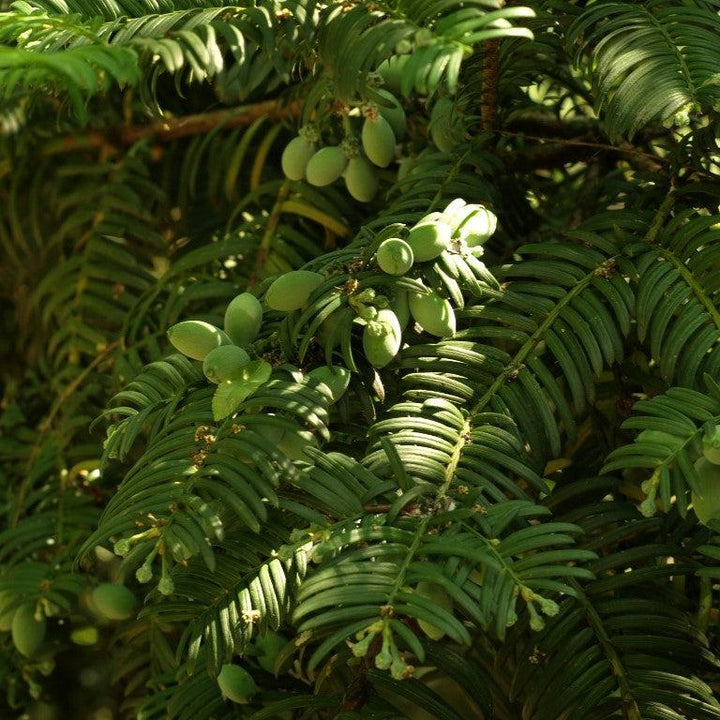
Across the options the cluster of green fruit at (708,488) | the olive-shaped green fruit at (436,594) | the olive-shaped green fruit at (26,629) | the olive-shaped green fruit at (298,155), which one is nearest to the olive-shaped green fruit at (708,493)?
the cluster of green fruit at (708,488)

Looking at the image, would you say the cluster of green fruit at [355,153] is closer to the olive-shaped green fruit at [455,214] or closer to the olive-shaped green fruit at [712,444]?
the olive-shaped green fruit at [455,214]

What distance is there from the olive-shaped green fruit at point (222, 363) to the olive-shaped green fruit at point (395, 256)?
11 cm

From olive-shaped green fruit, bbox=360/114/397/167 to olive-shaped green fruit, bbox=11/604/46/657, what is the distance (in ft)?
1.75

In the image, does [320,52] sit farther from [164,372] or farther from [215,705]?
[215,705]

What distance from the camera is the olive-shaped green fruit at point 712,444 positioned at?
559 mm

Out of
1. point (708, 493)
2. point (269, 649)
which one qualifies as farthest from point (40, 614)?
point (708, 493)

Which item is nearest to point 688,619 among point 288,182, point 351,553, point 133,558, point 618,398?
point 618,398

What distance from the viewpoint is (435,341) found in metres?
0.75

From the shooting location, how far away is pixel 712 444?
560mm

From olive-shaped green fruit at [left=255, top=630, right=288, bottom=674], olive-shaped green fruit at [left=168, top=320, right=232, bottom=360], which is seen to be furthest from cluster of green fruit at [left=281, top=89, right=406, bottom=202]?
olive-shaped green fruit at [left=255, top=630, right=288, bottom=674]

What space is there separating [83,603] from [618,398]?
56cm

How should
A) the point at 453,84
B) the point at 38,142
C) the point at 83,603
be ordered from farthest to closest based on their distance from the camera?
1. the point at 38,142
2. the point at 83,603
3. the point at 453,84

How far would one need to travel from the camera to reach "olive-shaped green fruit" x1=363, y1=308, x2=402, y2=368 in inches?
24.8

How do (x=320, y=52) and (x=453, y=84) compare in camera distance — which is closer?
(x=453, y=84)
